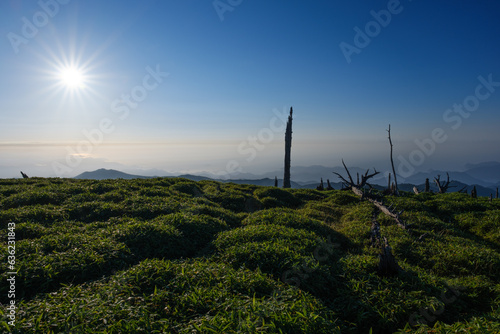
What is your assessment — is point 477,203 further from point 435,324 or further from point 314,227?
point 435,324

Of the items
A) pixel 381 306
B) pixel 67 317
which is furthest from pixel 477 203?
pixel 67 317

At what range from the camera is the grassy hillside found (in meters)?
4.28

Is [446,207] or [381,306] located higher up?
[446,207]

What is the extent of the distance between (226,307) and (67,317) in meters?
2.63

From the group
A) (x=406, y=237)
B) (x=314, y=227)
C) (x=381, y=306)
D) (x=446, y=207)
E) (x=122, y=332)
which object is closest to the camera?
(x=122, y=332)

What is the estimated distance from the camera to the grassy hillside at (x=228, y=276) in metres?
4.28

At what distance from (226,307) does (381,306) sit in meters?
3.27

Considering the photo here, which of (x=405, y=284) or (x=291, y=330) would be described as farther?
(x=405, y=284)

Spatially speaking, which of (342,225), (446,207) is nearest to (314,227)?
(342,225)

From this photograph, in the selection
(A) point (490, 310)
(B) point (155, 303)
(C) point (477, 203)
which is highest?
(C) point (477, 203)

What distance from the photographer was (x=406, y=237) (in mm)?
9539

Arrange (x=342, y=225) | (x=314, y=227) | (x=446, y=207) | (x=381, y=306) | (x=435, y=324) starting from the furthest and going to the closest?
1. (x=446, y=207)
2. (x=342, y=225)
3. (x=314, y=227)
4. (x=381, y=306)
5. (x=435, y=324)

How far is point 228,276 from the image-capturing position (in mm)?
5746

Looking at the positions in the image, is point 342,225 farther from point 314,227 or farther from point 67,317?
point 67,317
